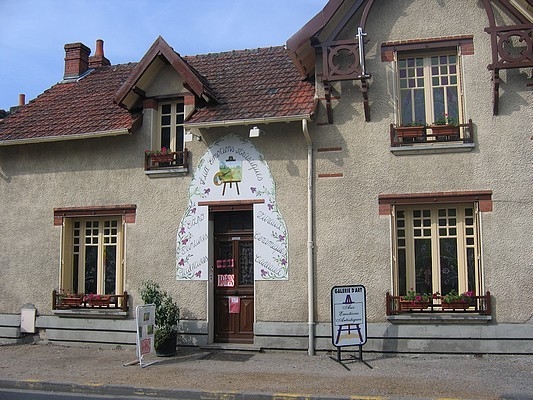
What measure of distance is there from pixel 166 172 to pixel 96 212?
6.04 feet

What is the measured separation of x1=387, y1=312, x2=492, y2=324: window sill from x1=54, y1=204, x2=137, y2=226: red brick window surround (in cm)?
569

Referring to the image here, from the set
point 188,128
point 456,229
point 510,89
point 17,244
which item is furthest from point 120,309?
point 510,89

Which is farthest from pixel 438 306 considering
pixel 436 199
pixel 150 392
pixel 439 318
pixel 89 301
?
pixel 89 301

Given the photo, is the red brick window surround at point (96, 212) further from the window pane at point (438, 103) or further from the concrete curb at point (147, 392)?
the window pane at point (438, 103)

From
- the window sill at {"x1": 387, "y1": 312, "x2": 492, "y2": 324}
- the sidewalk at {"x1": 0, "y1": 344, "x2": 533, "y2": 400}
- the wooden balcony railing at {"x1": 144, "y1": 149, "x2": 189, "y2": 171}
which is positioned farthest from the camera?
the wooden balcony railing at {"x1": 144, "y1": 149, "x2": 189, "y2": 171}

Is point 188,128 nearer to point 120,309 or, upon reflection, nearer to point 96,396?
point 120,309

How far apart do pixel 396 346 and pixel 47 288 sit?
24.7 feet

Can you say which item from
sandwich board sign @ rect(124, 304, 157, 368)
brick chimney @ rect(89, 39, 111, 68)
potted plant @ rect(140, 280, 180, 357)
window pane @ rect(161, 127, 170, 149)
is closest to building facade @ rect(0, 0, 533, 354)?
window pane @ rect(161, 127, 170, 149)

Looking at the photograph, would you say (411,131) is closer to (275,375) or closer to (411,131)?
(411,131)

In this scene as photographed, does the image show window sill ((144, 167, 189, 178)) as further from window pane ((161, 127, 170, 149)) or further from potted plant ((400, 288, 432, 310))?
potted plant ((400, 288, 432, 310))

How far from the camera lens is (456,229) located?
438 inches

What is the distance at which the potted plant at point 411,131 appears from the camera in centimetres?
1113

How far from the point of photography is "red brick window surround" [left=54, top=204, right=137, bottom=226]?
1267cm

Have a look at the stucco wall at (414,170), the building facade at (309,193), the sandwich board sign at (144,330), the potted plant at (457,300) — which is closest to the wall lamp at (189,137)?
the building facade at (309,193)
